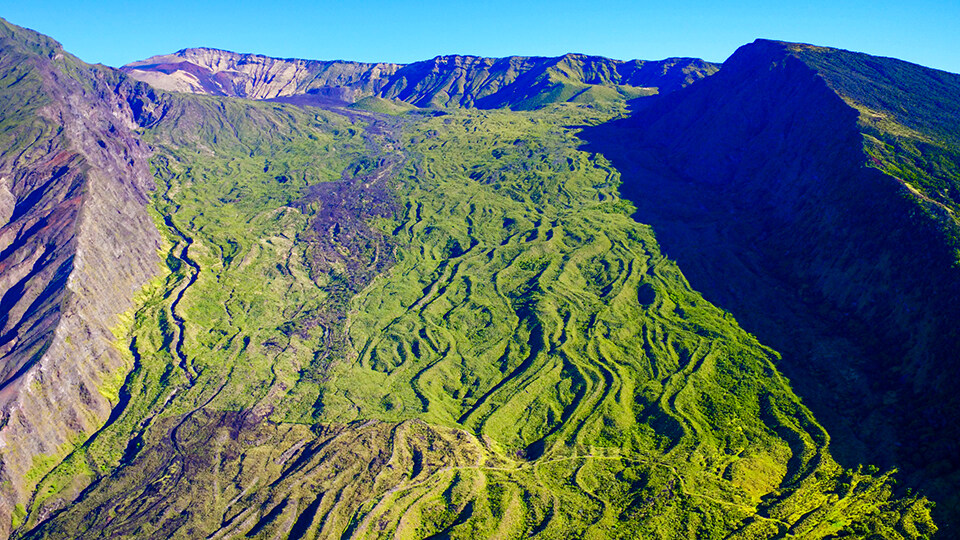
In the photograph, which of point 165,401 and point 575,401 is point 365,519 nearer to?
point 575,401


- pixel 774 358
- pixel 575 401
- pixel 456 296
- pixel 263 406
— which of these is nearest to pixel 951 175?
pixel 774 358

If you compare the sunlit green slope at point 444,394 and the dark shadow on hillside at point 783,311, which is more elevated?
the dark shadow on hillside at point 783,311

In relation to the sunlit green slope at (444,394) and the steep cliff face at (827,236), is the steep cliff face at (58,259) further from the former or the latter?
the steep cliff face at (827,236)

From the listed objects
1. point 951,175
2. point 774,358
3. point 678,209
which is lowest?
point 774,358

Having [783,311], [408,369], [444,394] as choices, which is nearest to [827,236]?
[783,311]

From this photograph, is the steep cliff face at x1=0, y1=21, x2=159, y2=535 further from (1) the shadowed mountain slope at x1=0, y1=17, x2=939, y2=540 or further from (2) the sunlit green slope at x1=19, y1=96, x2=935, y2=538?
(2) the sunlit green slope at x1=19, y1=96, x2=935, y2=538

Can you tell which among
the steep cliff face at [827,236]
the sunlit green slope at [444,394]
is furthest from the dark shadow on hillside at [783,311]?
the sunlit green slope at [444,394]
